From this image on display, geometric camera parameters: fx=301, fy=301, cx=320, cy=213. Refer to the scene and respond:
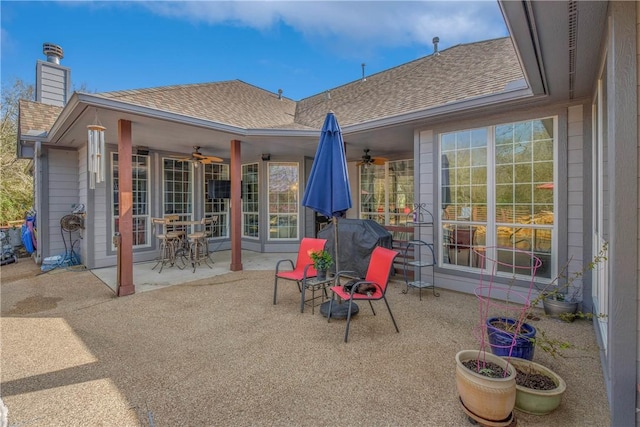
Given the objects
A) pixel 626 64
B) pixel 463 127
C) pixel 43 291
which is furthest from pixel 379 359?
pixel 43 291

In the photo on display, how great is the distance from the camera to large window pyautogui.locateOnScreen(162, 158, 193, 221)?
777 centimetres

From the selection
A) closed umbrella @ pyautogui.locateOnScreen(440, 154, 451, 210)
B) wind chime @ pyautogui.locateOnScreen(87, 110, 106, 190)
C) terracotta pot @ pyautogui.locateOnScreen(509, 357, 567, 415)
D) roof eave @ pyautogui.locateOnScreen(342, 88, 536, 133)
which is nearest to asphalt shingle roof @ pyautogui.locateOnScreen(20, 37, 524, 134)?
roof eave @ pyautogui.locateOnScreen(342, 88, 536, 133)

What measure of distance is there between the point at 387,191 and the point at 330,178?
16.3 ft

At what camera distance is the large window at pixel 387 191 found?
26.7 feet

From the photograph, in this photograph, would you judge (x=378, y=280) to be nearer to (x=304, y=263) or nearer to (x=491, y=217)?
(x=304, y=263)

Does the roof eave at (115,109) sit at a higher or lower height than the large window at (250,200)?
higher

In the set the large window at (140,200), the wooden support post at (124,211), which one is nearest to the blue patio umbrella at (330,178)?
the wooden support post at (124,211)

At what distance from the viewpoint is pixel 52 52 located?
1008cm

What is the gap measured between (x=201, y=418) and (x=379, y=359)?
4.94 ft

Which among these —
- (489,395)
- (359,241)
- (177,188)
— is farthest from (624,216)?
(177,188)

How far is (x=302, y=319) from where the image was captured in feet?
12.1

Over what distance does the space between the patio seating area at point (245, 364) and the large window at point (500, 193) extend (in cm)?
88

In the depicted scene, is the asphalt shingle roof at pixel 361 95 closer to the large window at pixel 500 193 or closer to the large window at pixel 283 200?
the large window at pixel 500 193

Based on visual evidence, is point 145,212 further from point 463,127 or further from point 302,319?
point 463,127
